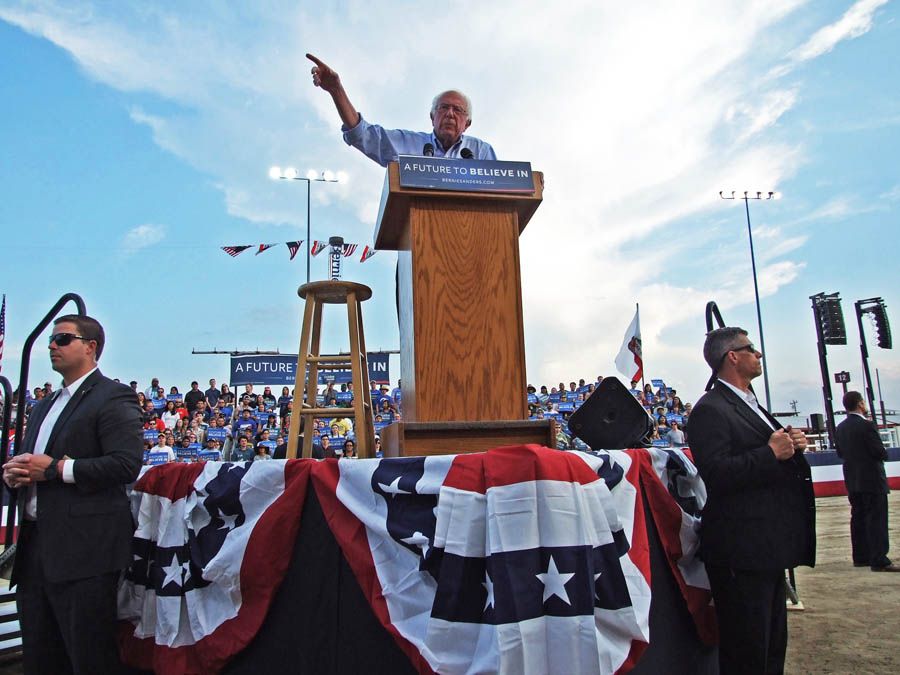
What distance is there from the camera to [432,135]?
3.29 m

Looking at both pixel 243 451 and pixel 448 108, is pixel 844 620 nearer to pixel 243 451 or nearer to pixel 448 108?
pixel 448 108

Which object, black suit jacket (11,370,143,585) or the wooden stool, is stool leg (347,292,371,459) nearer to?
the wooden stool

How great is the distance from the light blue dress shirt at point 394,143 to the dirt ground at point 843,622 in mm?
3326

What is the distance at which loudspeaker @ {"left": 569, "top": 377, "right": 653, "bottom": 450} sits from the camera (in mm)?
2844

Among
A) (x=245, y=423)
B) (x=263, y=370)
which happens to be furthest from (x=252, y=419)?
(x=263, y=370)

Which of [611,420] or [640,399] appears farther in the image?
[640,399]

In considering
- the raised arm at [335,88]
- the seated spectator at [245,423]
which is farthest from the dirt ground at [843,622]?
the seated spectator at [245,423]

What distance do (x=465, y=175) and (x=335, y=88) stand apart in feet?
3.37

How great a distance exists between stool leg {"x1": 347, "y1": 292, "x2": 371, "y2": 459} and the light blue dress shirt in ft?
2.61

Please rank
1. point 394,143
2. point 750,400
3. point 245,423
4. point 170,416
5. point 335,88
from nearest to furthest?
point 750,400 < point 335,88 < point 394,143 < point 245,423 < point 170,416

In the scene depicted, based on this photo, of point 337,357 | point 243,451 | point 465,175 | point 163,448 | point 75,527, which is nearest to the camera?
point 75,527

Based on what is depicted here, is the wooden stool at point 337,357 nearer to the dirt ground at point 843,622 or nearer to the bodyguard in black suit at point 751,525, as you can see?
the bodyguard in black suit at point 751,525

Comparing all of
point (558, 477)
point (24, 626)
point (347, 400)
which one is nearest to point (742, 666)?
point (558, 477)

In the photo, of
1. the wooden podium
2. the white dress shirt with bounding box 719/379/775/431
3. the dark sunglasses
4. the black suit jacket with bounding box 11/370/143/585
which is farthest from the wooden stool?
the white dress shirt with bounding box 719/379/775/431
